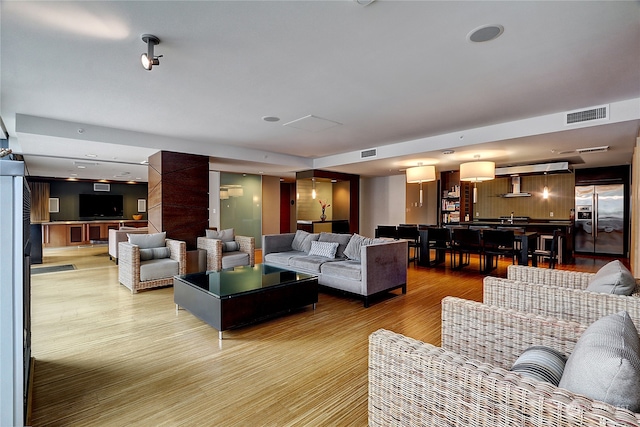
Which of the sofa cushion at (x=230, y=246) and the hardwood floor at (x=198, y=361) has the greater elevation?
the sofa cushion at (x=230, y=246)

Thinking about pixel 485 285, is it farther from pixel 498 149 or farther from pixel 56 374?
pixel 498 149

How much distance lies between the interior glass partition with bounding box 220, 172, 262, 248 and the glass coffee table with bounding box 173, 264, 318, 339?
5259mm

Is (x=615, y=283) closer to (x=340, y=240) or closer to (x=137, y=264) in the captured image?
(x=340, y=240)

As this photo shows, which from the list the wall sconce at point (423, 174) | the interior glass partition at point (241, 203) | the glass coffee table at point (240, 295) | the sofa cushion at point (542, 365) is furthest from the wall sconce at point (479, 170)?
the interior glass partition at point (241, 203)

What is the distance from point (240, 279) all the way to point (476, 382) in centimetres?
299

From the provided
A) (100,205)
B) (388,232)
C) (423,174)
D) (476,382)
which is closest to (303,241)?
(388,232)

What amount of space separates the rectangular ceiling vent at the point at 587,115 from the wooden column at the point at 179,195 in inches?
235

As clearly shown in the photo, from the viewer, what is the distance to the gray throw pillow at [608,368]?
3.05ft

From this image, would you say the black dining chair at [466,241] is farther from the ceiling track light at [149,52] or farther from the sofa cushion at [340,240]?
the ceiling track light at [149,52]

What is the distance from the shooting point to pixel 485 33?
91.9 inches

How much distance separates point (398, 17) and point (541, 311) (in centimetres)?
231

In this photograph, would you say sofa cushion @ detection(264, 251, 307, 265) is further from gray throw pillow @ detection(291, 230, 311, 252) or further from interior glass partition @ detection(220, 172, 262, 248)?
interior glass partition @ detection(220, 172, 262, 248)

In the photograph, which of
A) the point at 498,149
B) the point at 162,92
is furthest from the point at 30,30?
the point at 498,149

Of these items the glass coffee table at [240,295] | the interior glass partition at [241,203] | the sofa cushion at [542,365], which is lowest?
the glass coffee table at [240,295]
